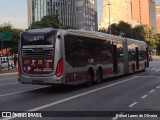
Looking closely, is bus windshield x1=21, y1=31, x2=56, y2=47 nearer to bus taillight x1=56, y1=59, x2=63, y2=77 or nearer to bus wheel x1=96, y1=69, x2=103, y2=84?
bus taillight x1=56, y1=59, x2=63, y2=77

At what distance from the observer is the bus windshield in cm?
1777

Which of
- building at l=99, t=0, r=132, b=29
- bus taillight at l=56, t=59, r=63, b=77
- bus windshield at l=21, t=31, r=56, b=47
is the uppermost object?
building at l=99, t=0, r=132, b=29

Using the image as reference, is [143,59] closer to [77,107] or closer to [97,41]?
[97,41]

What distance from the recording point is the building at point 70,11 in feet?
504

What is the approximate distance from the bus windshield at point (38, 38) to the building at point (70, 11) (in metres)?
125

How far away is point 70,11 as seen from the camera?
163 m

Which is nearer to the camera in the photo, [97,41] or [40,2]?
[97,41]

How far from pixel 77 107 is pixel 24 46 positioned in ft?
20.1

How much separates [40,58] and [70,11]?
14690 cm

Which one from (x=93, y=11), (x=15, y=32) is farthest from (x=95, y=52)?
(x=93, y=11)

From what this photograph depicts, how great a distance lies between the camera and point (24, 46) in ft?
60.1

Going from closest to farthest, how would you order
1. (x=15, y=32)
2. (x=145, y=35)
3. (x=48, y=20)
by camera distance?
(x=15, y=32)
(x=48, y=20)
(x=145, y=35)

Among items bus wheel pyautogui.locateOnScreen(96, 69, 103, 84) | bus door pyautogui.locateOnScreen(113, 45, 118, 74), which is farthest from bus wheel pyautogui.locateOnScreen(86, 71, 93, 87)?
bus door pyautogui.locateOnScreen(113, 45, 118, 74)

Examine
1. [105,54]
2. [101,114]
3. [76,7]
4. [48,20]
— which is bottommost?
[101,114]
